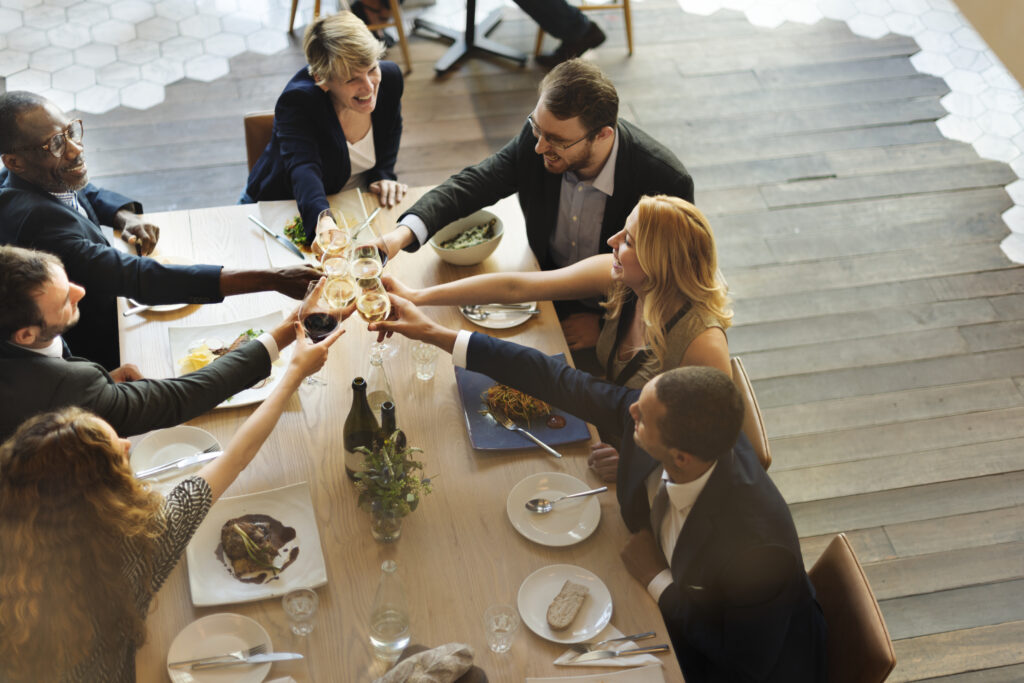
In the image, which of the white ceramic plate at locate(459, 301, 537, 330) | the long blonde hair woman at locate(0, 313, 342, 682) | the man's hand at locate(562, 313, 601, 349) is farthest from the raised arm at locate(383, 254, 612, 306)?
the long blonde hair woman at locate(0, 313, 342, 682)

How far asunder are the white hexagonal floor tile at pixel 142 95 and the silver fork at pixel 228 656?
3.71 meters

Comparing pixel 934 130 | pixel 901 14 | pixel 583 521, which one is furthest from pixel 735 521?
pixel 901 14

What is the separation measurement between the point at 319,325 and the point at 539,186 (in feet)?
3.11

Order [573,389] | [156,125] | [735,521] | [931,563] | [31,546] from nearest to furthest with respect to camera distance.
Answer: [31,546] → [735,521] → [573,389] → [931,563] → [156,125]

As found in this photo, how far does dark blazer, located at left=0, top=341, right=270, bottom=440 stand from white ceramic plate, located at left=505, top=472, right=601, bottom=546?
79cm

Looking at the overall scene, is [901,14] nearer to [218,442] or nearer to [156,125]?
[156,125]

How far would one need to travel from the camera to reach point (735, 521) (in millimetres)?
1843

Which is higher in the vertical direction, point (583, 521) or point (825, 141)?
point (583, 521)

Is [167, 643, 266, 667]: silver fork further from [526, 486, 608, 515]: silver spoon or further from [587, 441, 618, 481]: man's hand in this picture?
[587, 441, 618, 481]: man's hand

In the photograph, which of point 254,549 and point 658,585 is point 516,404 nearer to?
point 658,585

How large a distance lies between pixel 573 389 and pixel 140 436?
1104mm

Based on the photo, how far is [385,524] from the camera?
1.94 metres

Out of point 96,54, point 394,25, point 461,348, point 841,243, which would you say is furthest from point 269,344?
point 96,54

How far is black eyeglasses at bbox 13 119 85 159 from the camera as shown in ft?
7.92
